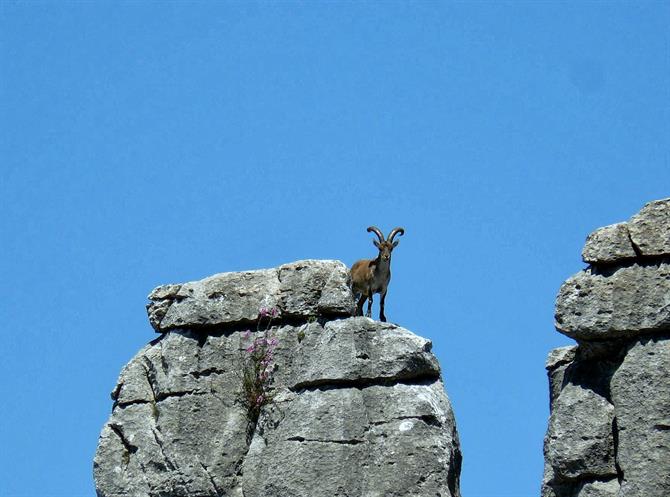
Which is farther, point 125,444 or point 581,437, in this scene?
point 125,444

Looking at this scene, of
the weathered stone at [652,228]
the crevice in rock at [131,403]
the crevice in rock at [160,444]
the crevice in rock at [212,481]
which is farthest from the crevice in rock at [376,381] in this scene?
the weathered stone at [652,228]

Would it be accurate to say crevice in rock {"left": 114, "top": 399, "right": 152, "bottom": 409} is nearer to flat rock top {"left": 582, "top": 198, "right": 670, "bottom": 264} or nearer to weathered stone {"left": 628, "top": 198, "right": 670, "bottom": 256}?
flat rock top {"left": 582, "top": 198, "right": 670, "bottom": 264}

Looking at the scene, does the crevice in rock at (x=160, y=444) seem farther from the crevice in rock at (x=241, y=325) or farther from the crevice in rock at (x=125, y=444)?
the crevice in rock at (x=241, y=325)

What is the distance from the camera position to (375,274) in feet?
105

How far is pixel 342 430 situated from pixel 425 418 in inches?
48.2

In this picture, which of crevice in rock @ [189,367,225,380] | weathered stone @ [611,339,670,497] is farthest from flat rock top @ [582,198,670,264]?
crevice in rock @ [189,367,225,380]

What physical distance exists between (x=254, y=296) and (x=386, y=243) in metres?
7.30

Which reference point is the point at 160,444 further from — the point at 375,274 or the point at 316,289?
the point at 375,274

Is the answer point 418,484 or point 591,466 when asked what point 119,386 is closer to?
point 418,484

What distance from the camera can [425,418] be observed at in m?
23.9

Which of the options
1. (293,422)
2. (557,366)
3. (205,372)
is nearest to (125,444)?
(205,372)

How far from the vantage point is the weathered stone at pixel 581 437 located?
2227 cm

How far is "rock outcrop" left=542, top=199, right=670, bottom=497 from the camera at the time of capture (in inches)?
863

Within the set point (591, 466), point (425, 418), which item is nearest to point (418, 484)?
point (425, 418)
